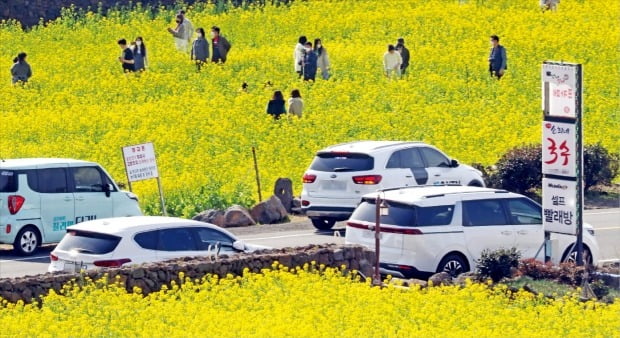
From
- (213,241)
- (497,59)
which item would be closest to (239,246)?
(213,241)

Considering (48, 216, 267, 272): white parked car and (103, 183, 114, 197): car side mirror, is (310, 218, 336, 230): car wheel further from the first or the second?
(48, 216, 267, 272): white parked car

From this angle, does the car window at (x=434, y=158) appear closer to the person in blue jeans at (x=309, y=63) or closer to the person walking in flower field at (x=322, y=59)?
the person in blue jeans at (x=309, y=63)

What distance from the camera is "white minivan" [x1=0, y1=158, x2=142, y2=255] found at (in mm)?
28438

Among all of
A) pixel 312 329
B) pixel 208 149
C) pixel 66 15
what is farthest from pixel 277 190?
pixel 66 15

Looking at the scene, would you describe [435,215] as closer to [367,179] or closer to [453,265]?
[453,265]

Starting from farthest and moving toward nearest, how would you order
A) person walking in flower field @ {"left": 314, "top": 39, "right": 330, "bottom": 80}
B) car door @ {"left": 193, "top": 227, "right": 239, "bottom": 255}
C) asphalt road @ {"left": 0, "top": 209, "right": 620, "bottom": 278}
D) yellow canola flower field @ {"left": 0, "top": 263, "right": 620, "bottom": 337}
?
1. person walking in flower field @ {"left": 314, "top": 39, "right": 330, "bottom": 80}
2. asphalt road @ {"left": 0, "top": 209, "right": 620, "bottom": 278}
3. car door @ {"left": 193, "top": 227, "right": 239, "bottom": 255}
4. yellow canola flower field @ {"left": 0, "top": 263, "right": 620, "bottom": 337}

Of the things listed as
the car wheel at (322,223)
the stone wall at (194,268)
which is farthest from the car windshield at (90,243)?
the car wheel at (322,223)

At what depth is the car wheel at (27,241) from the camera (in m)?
28.5

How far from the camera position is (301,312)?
62.7 feet

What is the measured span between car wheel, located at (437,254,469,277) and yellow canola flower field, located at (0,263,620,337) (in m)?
2.64

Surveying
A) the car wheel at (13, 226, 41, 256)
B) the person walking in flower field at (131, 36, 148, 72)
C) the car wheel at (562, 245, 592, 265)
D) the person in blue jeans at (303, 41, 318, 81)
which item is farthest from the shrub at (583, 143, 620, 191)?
the person walking in flower field at (131, 36, 148, 72)

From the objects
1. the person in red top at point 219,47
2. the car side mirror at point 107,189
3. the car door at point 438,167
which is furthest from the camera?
the person in red top at point 219,47

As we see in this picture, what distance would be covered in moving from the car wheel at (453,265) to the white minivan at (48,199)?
7.56m

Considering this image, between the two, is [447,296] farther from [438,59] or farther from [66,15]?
[66,15]
